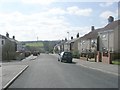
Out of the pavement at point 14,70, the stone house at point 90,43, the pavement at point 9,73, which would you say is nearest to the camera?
the pavement at point 9,73

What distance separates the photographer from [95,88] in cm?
1415

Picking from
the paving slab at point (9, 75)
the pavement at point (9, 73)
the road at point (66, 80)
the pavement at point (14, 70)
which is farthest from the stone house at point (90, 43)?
the road at point (66, 80)

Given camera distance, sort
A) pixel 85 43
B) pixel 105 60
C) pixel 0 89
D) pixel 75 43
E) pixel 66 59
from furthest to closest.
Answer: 1. pixel 75 43
2. pixel 85 43
3. pixel 66 59
4. pixel 105 60
5. pixel 0 89

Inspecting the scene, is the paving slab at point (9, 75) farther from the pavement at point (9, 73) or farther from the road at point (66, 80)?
the road at point (66, 80)

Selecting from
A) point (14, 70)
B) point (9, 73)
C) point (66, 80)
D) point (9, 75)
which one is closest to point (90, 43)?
point (14, 70)

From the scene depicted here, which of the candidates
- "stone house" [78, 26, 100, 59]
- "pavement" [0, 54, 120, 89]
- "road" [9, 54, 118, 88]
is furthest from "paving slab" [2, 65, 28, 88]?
"stone house" [78, 26, 100, 59]

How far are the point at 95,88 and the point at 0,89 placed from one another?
426 cm

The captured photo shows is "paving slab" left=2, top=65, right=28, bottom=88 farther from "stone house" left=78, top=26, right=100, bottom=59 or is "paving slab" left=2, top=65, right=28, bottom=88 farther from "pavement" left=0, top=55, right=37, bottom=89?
"stone house" left=78, top=26, right=100, bottom=59

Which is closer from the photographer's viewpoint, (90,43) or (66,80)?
(66,80)

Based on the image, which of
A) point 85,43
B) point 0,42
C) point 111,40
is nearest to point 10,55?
point 0,42

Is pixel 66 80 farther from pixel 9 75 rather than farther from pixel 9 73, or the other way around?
pixel 9 73

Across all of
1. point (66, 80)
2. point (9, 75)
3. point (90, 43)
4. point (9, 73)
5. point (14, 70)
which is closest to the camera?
point (66, 80)

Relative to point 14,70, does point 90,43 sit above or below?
above

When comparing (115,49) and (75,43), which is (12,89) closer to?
(115,49)
